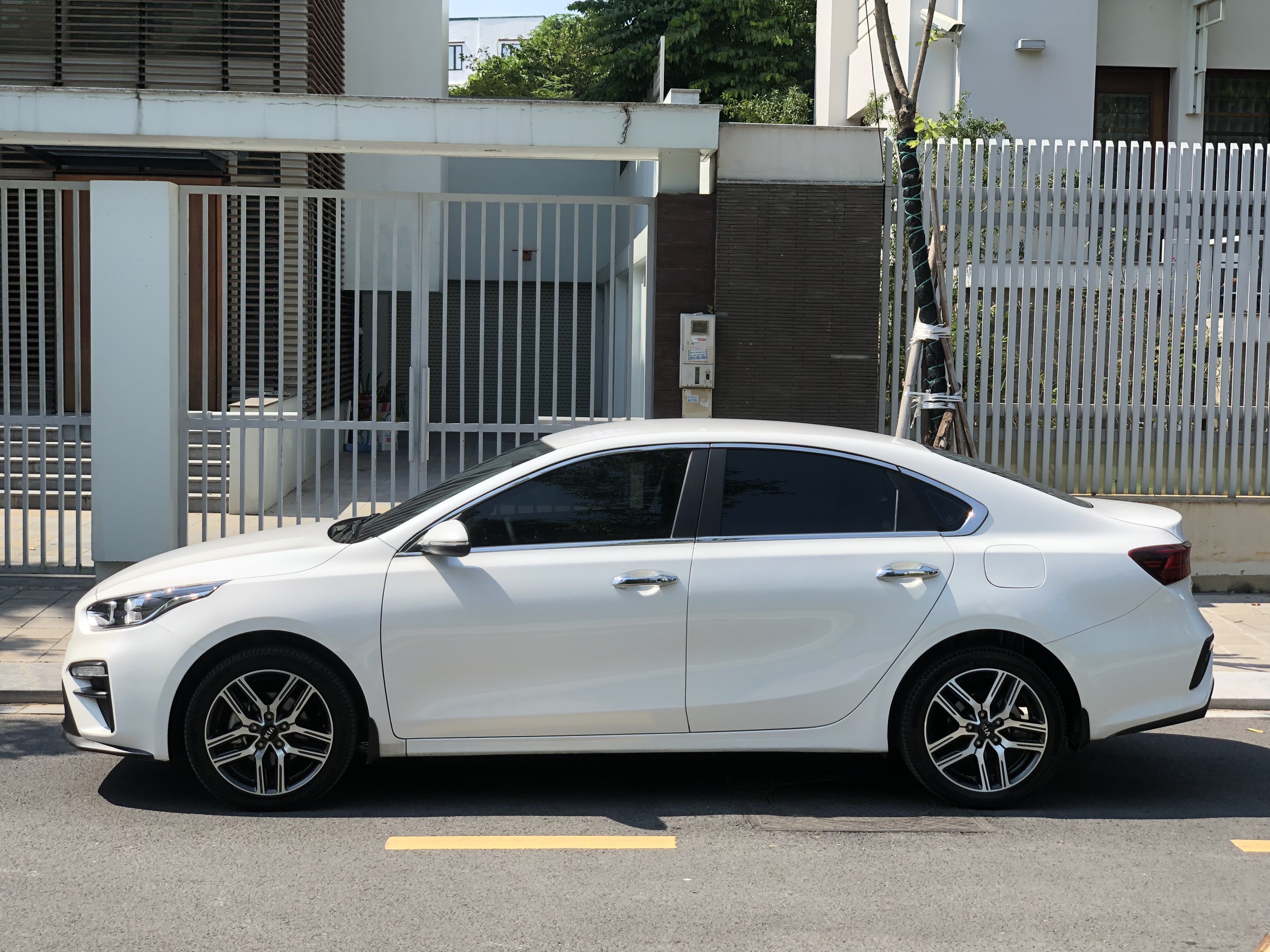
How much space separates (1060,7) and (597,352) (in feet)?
24.4

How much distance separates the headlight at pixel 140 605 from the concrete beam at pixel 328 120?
4.77 metres

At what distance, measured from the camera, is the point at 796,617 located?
5070 millimetres

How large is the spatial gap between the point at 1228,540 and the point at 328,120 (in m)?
7.20

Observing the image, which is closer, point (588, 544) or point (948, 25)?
point (588, 544)

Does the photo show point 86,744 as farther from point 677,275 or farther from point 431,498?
point 677,275

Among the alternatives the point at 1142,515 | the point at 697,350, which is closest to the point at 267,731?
the point at 1142,515

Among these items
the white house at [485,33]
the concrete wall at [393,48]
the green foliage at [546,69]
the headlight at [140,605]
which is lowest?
the headlight at [140,605]

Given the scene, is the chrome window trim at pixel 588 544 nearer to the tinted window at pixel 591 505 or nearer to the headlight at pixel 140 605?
the tinted window at pixel 591 505

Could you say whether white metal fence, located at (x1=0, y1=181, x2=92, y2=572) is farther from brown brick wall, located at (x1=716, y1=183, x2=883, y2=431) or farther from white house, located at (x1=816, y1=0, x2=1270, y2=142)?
white house, located at (x1=816, y1=0, x2=1270, y2=142)

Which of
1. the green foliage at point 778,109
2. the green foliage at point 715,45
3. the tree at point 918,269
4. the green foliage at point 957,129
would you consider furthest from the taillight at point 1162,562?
the green foliage at point 715,45

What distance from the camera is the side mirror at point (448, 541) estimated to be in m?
5.00

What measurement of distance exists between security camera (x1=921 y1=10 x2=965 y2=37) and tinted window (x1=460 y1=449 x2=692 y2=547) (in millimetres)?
12567

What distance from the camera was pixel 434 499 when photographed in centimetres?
548

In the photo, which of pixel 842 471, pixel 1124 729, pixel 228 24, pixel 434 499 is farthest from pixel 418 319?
pixel 228 24
